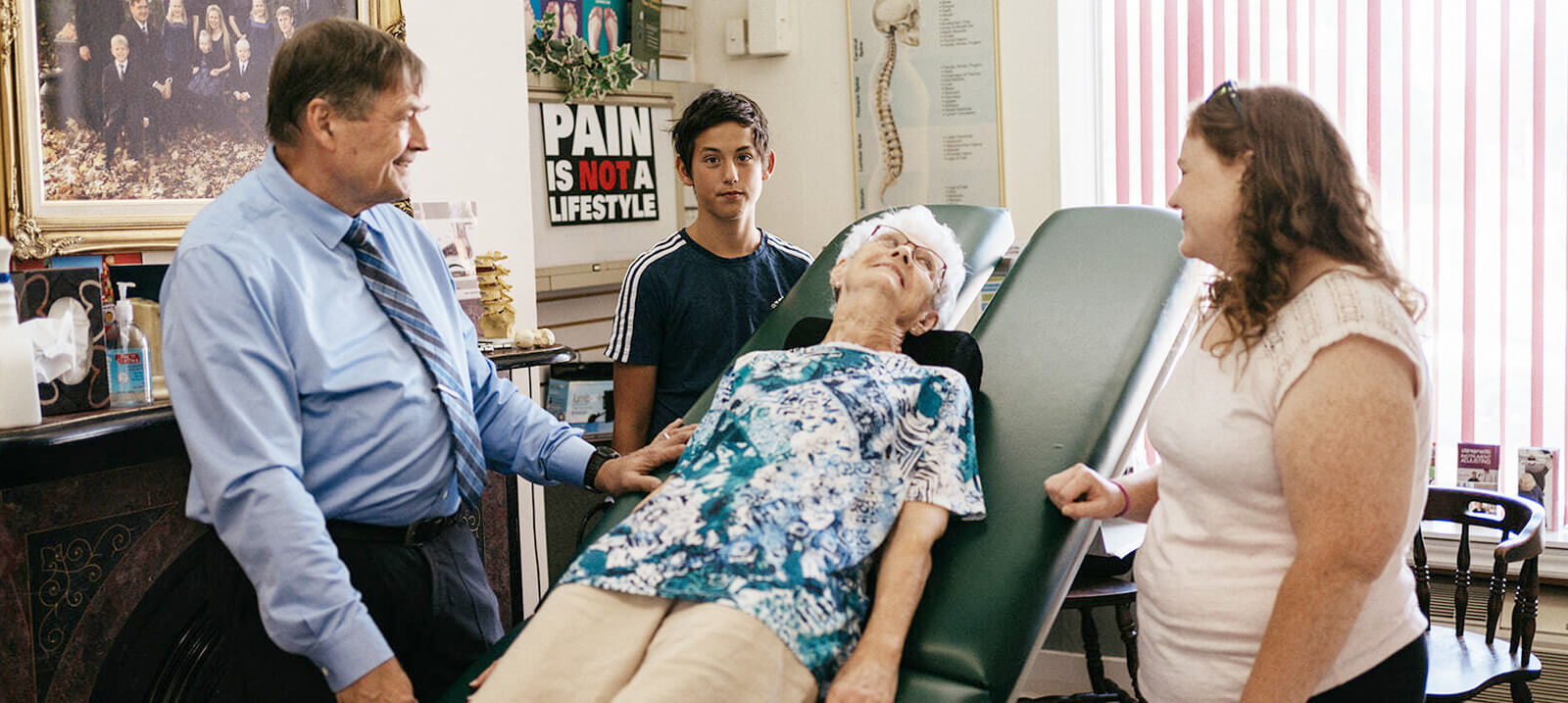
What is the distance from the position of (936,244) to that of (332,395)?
3.45ft

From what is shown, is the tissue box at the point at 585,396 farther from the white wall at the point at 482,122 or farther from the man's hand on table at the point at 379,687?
the man's hand on table at the point at 379,687

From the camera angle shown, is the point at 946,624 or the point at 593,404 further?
the point at 593,404

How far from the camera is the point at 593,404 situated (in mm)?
3627

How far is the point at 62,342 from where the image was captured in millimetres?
2023

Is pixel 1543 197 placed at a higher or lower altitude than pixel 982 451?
higher

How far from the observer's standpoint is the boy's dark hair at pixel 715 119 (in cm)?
257

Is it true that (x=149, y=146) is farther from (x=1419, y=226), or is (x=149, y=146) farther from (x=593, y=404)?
(x=1419, y=226)

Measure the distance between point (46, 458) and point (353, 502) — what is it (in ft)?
2.01

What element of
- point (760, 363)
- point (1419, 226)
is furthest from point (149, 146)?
point (1419, 226)

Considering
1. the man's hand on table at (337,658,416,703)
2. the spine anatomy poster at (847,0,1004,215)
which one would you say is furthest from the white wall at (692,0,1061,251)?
the man's hand on table at (337,658,416,703)

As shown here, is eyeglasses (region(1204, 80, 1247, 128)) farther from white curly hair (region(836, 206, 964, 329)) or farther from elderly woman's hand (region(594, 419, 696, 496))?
→ elderly woman's hand (region(594, 419, 696, 496))

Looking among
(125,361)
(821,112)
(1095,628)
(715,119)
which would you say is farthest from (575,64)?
(1095,628)

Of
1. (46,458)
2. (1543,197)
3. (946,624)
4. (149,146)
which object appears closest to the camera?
(946,624)

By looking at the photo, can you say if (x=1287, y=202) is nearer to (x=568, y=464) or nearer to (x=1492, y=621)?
(x=568, y=464)
